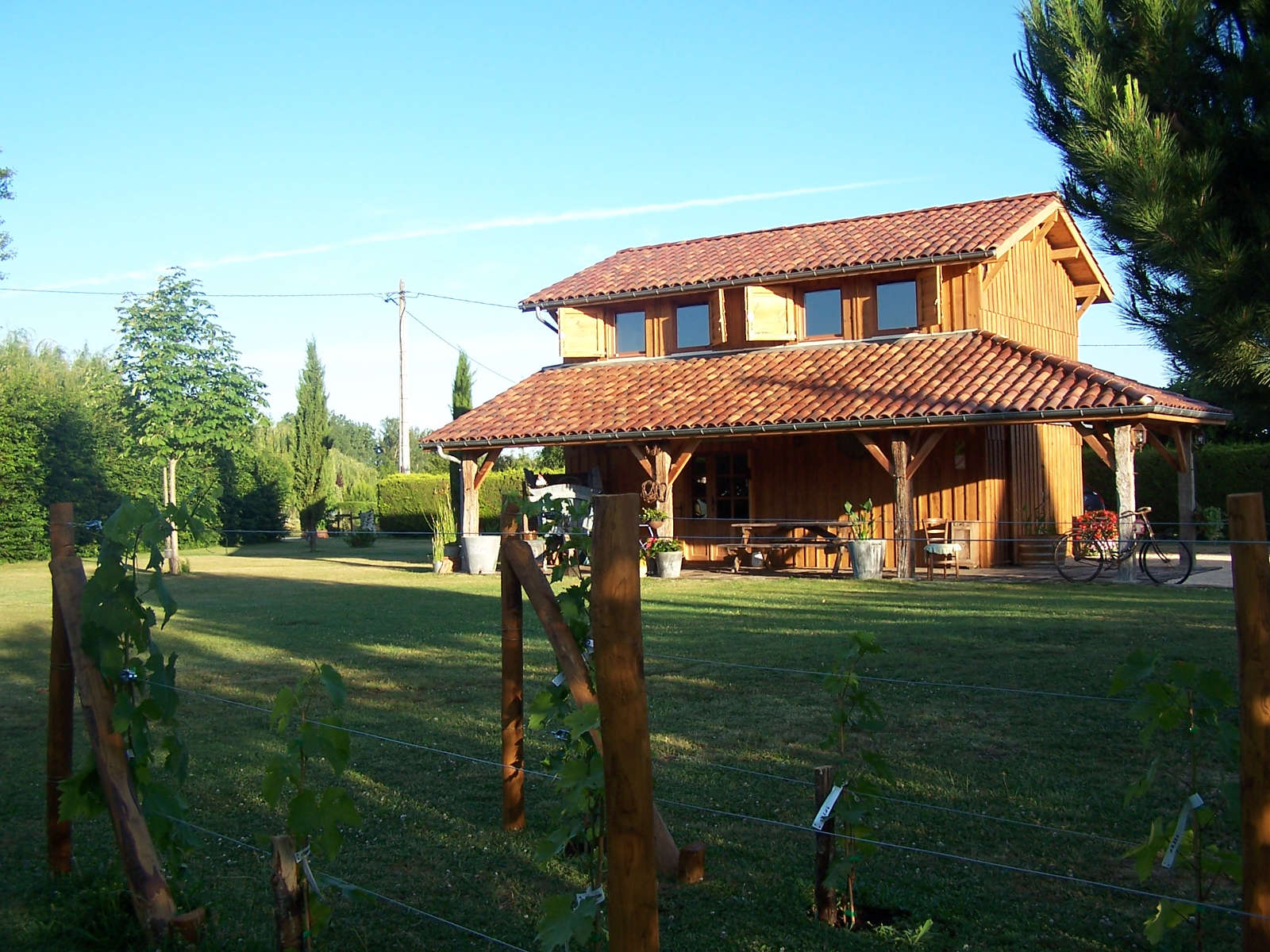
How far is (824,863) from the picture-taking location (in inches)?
156

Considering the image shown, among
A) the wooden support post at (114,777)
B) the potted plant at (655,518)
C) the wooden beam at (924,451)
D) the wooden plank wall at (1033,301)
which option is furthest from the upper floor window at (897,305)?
the wooden support post at (114,777)

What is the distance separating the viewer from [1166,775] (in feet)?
18.5

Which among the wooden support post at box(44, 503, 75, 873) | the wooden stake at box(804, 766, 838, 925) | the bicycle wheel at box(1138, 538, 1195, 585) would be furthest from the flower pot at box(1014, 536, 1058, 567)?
the wooden support post at box(44, 503, 75, 873)

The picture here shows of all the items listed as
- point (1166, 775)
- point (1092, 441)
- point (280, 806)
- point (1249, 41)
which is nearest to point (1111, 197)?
point (1249, 41)

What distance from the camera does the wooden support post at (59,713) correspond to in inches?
178

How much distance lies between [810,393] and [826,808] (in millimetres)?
14730

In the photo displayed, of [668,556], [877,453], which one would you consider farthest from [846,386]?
[668,556]

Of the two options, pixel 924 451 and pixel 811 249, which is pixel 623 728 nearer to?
pixel 924 451

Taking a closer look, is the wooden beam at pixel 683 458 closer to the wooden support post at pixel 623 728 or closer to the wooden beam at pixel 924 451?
the wooden beam at pixel 924 451

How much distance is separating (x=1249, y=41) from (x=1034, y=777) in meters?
4.41

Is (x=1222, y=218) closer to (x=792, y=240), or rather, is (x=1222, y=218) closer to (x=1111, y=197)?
(x=1111, y=197)

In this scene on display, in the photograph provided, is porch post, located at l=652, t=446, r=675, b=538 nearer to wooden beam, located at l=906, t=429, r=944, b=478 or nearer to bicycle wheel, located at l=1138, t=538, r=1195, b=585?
wooden beam, located at l=906, t=429, r=944, b=478

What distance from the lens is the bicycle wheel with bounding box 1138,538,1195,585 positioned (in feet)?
50.1

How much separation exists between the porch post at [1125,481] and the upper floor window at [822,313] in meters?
5.97
